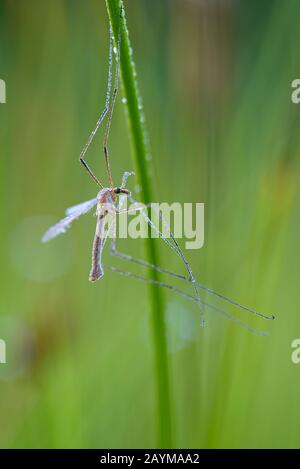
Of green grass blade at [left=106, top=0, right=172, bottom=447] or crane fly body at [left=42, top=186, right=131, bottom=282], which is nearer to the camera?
green grass blade at [left=106, top=0, right=172, bottom=447]

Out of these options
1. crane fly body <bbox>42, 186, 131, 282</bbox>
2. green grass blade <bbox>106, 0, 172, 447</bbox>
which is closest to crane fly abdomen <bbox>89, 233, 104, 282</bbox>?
crane fly body <bbox>42, 186, 131, 282</bbox>

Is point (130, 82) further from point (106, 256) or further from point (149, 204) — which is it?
point (106, 256)

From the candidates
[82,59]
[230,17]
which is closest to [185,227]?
[230,17]

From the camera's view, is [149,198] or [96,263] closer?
[149,198]

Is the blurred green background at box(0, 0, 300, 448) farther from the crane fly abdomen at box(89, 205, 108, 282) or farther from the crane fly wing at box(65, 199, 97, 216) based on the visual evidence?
the crane fly wing at box(65, 199, 97, 216)

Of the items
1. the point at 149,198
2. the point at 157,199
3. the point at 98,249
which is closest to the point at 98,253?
the point at 98,249

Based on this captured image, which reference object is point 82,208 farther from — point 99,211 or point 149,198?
point 149,198

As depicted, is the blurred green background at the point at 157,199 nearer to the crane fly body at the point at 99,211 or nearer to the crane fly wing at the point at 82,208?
the crane fly body at the point at 99,211

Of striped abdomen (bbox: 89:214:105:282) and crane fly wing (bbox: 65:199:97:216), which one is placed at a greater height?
crane fly wing (bbox: 65:199:97:216)
